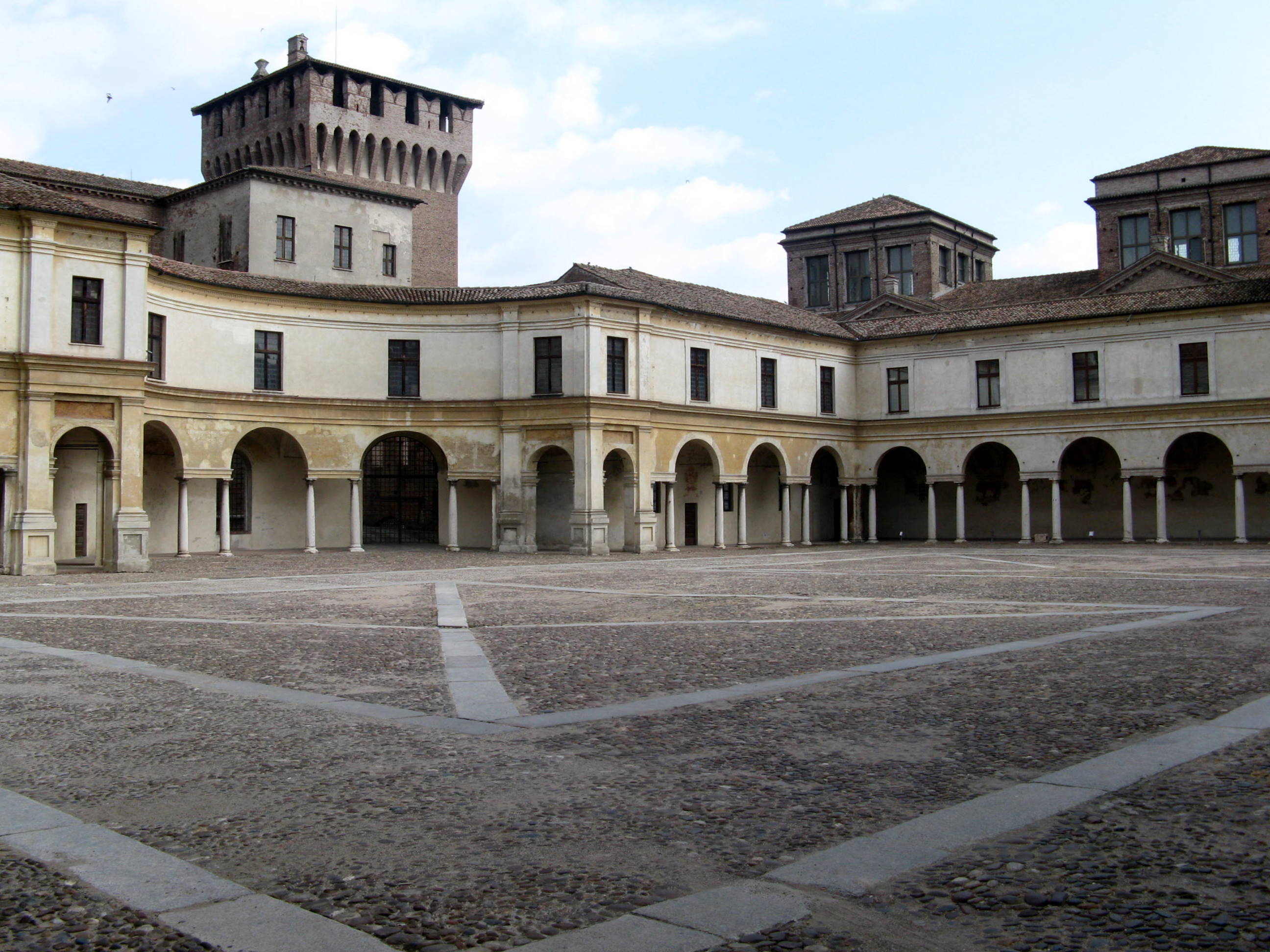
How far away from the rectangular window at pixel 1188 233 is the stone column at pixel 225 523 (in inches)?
1392

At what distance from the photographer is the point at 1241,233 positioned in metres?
43.2

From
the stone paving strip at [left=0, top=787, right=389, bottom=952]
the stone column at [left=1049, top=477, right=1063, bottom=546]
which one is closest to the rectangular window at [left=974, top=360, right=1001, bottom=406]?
the stone column at [left=1049, top=477, right=1063, bottom=546]

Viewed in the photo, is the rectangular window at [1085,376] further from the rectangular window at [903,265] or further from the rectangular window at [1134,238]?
the rectangular window at [903,265]

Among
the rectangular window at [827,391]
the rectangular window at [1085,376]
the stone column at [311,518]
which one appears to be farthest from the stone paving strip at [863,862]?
the rectangular window at [827,391]

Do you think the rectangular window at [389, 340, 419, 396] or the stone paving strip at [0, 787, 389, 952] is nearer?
the stone paving strip at [0, 787, 389, 952]

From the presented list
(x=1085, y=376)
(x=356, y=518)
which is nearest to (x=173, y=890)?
(x=356, y=518)

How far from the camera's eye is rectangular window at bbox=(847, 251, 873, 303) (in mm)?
52406

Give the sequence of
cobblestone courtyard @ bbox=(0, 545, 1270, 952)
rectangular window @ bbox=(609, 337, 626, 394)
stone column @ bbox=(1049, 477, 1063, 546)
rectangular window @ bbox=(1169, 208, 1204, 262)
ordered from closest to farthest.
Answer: cobblestone courtyard @ bbox=(0, 545, 1270, 952), rectangular window @ bbox=(609, 337, 626, 394), stone column @ bbox=(1049, 477, 1063, 546), rectangular window @ bbox=(1169, 208, 1204, 262)

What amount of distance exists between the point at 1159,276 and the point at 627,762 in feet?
137

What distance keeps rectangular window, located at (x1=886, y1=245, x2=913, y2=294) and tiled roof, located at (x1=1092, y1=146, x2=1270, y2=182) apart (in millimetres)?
8540

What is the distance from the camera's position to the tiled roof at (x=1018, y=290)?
4534 centimetres

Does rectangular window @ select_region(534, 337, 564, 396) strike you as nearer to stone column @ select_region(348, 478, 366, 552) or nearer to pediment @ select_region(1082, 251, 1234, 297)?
stone column @ select_region(348, 478, 366, 552)

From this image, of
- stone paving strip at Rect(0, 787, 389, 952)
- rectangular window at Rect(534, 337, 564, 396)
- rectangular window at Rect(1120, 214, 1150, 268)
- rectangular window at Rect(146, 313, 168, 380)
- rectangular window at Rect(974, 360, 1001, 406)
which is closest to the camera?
stone paving strip at Rect(0, 787, 389, 952)

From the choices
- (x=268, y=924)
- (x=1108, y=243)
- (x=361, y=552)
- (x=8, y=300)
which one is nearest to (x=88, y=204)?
(x=8, y=300)
